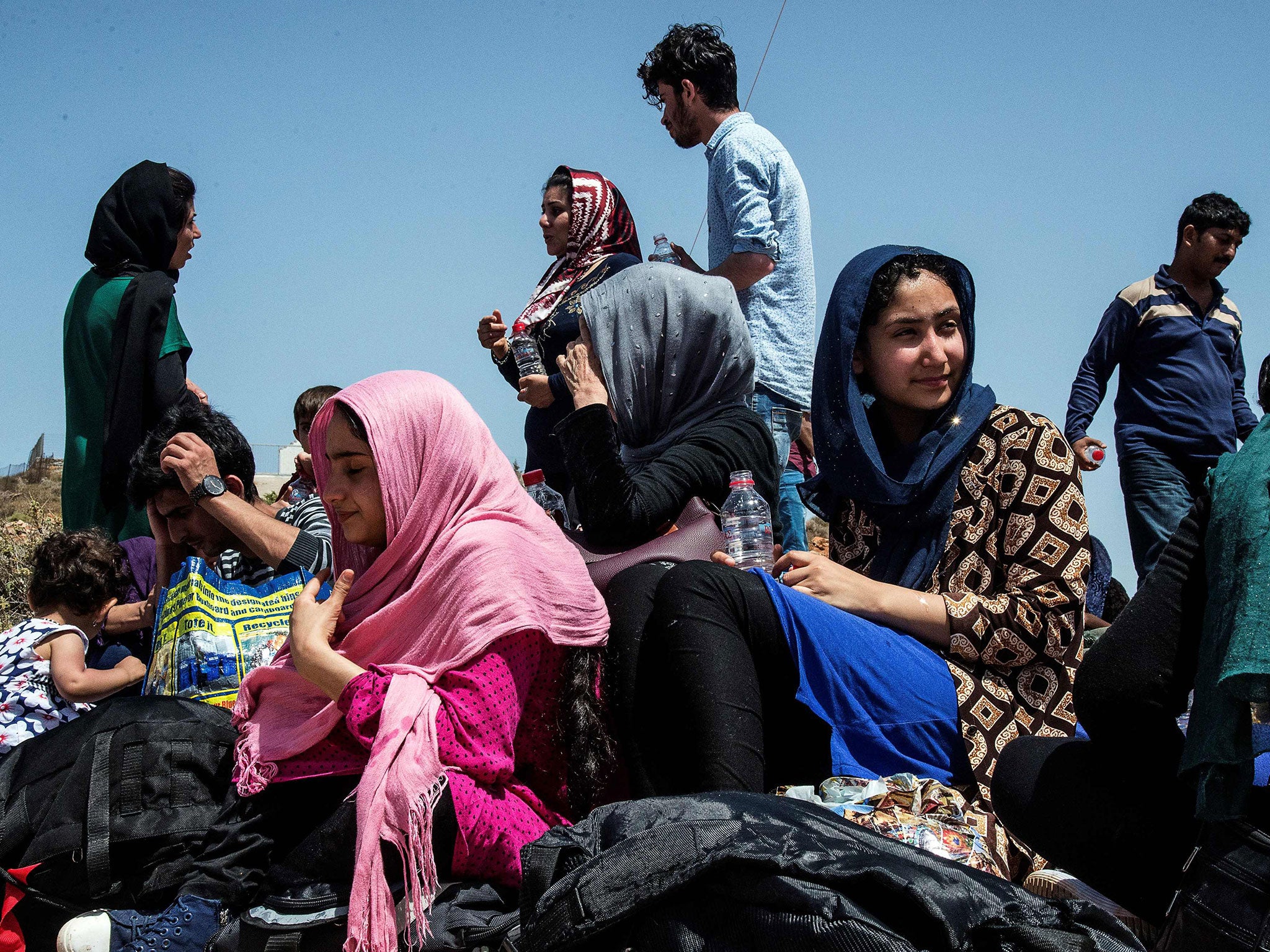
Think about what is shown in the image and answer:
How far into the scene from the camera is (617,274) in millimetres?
3877

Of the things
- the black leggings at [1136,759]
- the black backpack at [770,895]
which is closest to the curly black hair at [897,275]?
the black leggings at [1136,759]

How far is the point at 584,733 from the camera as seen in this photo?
2.67m

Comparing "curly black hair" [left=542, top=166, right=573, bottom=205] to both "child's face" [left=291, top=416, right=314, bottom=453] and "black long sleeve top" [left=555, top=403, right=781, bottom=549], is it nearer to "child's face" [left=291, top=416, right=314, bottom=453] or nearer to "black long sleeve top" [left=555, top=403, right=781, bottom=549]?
"child's face" [left=291, top=416, right=314, bottom=453]

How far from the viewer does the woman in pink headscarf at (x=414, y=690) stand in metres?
2.46

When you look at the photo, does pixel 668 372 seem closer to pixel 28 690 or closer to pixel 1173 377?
pixel 28 690

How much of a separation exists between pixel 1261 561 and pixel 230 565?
2997 millimetres

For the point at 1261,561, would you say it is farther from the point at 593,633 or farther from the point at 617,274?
the point at 617,274

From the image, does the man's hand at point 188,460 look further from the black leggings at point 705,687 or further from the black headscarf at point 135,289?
the black leggings at point 705,687

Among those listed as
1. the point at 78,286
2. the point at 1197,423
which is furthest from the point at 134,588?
the point at 1197,423

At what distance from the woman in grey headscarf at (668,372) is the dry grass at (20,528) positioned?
501cm

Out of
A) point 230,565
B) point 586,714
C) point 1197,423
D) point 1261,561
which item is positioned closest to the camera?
point 1261,561

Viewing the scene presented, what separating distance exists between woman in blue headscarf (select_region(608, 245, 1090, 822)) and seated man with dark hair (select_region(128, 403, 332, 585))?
4.46 feet

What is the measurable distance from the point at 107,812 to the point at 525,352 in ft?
8.87

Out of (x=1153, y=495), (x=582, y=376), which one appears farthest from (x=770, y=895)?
(x=1153, y=495)
